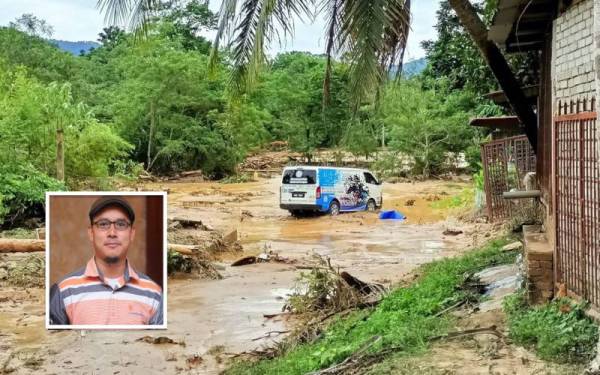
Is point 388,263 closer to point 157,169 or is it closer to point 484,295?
point 484,295

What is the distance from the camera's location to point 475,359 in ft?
18.9

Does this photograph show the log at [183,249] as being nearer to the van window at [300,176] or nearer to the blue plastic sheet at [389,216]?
the van window at [300,176]

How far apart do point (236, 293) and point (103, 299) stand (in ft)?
29.5

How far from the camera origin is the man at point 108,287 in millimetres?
4379

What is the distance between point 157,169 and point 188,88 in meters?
6.51

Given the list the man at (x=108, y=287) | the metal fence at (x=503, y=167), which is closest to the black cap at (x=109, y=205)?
the man at (x=108, y=287)

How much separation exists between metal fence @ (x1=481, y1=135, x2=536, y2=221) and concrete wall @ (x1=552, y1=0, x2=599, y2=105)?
879 cm

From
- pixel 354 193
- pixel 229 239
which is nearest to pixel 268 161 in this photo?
pixel 354 193

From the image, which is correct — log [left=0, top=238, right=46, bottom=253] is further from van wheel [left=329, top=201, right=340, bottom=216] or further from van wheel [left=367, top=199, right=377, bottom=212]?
van wheel [left=367, top=199, right=377, bottom=212]

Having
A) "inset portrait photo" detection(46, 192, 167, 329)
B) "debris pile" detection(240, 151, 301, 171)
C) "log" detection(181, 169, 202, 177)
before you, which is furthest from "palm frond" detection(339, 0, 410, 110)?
"debris pile" detection(240, 151, 301, 171)

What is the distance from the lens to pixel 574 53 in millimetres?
7141

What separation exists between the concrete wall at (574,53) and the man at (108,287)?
440 cm

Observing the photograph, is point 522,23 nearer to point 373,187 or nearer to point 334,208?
point 334,208

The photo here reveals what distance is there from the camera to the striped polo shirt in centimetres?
440
